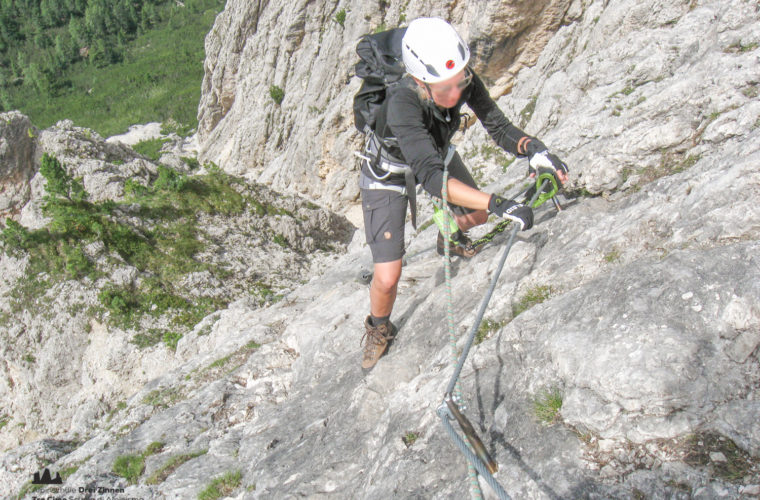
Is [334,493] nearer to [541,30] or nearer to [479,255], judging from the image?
[479,255]

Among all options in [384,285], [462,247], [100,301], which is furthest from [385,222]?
[100,301]

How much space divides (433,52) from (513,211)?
186cm

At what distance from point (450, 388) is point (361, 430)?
2019 millimetres

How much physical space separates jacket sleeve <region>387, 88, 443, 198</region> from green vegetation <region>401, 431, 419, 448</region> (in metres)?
2.39

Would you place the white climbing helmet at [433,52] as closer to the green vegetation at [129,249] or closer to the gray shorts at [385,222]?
the gray shorts at [385,222]

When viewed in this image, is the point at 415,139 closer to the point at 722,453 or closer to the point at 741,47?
the point at 722,453

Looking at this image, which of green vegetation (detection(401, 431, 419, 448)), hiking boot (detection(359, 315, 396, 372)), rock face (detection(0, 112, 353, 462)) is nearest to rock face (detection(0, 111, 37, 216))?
rock face (detection(0, 112, 353, 462))

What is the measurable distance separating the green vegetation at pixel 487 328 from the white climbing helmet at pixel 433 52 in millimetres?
2699

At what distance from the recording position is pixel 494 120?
20.6 feet

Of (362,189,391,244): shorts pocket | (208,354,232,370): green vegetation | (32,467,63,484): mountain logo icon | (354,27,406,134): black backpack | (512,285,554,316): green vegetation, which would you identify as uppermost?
(354,27,406,134): black backpack

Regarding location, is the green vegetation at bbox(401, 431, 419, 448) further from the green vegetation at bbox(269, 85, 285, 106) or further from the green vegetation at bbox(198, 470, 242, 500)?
the green vegetation at bbox(269, 85, 285, 106)

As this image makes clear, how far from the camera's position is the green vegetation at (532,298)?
526 centimetres

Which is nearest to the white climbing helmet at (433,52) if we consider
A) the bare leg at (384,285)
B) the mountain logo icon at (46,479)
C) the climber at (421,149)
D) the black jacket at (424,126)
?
the climber at (421,149)

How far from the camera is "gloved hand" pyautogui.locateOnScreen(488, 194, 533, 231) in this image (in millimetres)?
4469
